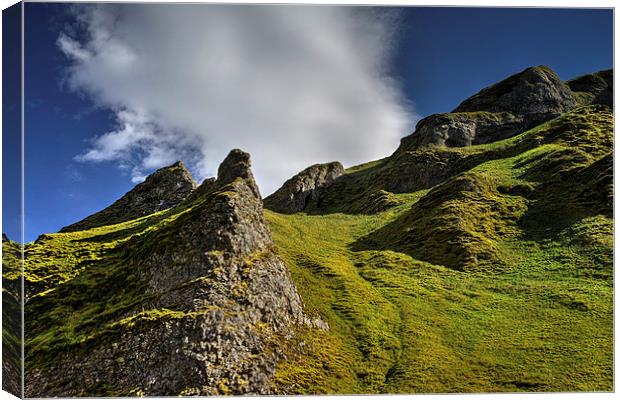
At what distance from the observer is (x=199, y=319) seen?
27812 millimetres

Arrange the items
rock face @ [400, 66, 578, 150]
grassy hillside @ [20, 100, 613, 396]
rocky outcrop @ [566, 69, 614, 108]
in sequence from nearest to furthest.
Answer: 1. grassy hillside @ [20, 100, 613, 396]
2. rock face @ [400, 66, 578, 150]
3. rocky outcrop @ [566, 69, 614, 108]

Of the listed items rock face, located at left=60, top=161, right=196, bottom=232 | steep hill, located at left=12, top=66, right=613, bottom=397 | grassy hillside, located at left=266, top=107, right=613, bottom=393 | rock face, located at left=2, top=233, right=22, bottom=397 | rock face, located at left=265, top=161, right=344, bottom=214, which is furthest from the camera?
rock face, located at left=265, top=161, right=344, bottom=214

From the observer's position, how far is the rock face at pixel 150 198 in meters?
74.9

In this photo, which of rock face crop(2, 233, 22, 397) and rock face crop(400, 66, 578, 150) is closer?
rock face crop(2, 233, 22, 397)

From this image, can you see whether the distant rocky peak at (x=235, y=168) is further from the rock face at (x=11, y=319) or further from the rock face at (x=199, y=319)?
the rock face at (x=11, y=319)

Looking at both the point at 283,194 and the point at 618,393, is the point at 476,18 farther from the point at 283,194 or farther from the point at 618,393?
the point at 283,194

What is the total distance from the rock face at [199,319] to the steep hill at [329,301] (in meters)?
0.10

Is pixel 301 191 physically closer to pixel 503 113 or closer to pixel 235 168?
pixel 235 168

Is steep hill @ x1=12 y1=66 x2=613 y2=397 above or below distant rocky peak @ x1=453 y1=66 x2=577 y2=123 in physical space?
below

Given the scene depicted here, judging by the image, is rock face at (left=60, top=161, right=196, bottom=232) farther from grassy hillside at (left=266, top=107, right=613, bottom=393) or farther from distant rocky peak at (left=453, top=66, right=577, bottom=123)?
distant rocky peak at (left=453, top=66, right=577, bottom=123)

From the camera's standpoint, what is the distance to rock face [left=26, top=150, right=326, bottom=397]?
25.6 m

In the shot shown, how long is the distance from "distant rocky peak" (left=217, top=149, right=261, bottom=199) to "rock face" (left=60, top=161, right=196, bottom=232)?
17.2m

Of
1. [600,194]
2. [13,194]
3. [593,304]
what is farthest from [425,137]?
[13,194]

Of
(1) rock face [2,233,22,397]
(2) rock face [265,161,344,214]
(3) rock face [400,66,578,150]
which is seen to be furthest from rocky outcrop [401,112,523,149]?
(1) rock face [2,233,22,397]
